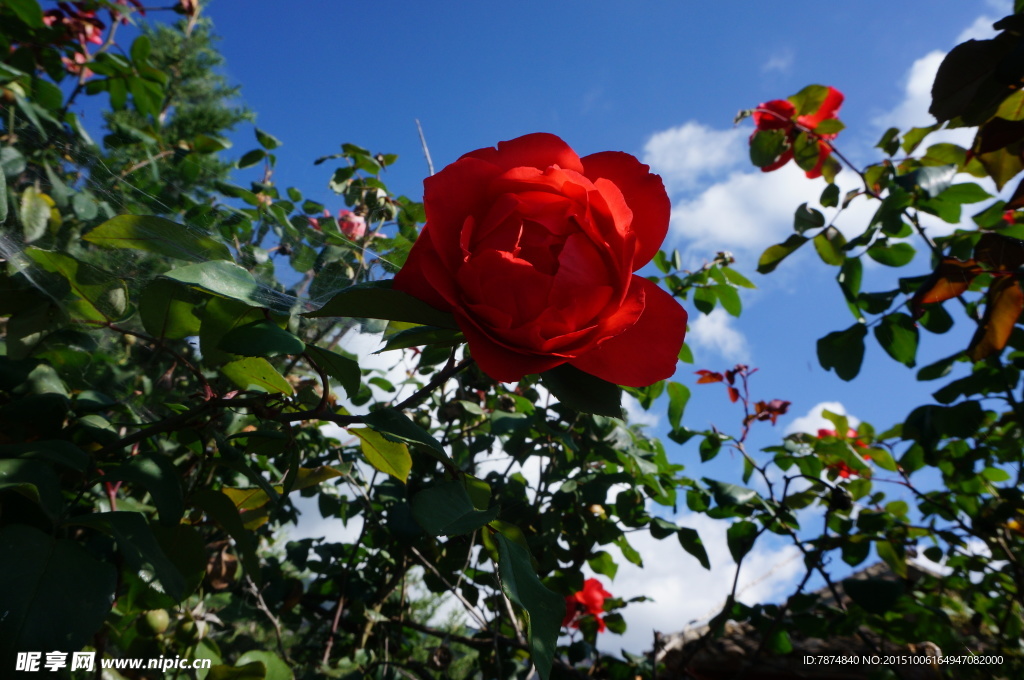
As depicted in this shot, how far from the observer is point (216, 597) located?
5.27ft

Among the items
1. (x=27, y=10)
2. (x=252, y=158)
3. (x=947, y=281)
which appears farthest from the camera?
(x=252, y=158)

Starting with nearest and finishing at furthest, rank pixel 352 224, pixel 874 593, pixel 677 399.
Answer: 1. pixel 874 593
2. pixel 677 399
3. pixel 352 224

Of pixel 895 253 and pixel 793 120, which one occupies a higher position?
pixel 793 120

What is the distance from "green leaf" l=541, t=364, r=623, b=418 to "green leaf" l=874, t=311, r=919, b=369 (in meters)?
1.23

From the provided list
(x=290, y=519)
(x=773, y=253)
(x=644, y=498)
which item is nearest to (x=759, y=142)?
(x=773, y=253)

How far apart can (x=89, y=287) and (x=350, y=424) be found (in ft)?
1.43

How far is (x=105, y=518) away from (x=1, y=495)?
0.28 meters

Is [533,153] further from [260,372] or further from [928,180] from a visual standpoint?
[928,180]

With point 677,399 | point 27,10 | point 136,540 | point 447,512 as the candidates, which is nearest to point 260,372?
point 136,540

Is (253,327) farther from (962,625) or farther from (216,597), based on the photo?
(962,625)

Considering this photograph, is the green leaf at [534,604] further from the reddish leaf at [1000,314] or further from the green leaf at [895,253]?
the green leaf at [895,253]

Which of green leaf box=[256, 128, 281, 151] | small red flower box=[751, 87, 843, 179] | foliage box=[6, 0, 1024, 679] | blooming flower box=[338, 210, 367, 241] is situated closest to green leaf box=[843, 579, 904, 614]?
foliage box=[6, 0, 1024, 679]

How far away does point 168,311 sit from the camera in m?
0.75

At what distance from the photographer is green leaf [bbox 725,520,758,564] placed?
1559 millimetres
